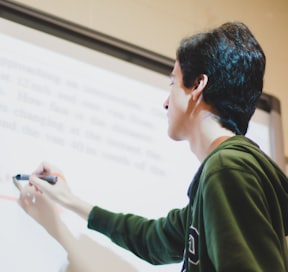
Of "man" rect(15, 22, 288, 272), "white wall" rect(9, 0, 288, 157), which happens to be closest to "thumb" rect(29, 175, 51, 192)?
"man" rect(15, 22, 288, 272)

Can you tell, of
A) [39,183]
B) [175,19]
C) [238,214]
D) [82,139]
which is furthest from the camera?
[175,19]

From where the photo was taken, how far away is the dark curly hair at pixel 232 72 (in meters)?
0.97

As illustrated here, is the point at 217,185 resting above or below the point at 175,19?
below

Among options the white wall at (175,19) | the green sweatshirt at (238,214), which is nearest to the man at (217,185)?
the green sweatshirt at (238,214)

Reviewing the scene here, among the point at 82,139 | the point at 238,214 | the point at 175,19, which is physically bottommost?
the point at 238,214

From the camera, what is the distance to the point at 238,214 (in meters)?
0.74

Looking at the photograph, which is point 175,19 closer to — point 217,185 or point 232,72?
point 232,72

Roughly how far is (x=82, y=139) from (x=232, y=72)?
416 mm

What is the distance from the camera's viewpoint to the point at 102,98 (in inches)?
51.3

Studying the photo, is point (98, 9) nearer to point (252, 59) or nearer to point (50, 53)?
point (50, 53)

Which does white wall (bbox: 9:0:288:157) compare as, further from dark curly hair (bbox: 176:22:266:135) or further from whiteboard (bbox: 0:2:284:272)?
dark curly hair (bbox: 176:22:266:135)

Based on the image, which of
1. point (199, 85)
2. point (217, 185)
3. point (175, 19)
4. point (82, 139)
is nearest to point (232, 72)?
point (199, 85)

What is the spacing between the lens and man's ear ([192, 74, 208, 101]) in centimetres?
99

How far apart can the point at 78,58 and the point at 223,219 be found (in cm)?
71
